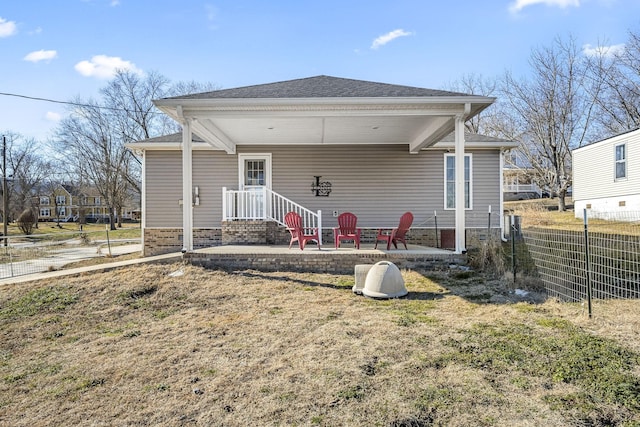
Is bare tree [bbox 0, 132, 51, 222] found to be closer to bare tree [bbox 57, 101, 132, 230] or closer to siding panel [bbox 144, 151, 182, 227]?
bare tree [bbox 57, 101, 132, 230]

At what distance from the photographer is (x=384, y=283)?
5.37 m

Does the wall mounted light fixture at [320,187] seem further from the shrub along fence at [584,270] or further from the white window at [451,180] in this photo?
the shrub along fence at [584,270]

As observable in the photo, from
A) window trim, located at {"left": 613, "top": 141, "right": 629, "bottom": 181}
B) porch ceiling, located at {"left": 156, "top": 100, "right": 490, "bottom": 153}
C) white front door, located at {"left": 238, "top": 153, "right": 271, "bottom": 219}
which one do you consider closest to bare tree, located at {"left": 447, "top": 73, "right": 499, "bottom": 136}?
window trim, located at {"left": 613, "top": 141, "right": 629, "bottom": 181}

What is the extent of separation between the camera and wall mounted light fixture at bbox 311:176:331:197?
34.3ft

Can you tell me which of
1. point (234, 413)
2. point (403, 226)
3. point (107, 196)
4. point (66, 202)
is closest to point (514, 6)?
point (403, 226)

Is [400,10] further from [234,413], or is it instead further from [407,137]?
[234,413]

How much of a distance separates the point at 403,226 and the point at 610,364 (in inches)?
206

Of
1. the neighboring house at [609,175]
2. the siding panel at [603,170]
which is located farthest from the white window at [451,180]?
the siding panel at [603,170]

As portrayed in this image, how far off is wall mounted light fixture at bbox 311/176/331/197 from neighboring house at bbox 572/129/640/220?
28.4 feet

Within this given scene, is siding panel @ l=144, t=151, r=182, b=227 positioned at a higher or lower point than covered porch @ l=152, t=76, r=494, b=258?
lower

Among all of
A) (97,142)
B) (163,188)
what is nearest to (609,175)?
(163,188)

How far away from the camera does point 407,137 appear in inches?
381

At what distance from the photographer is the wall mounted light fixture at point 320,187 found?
10445mm

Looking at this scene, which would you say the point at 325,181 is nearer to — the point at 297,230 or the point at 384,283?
the point at 297,230
